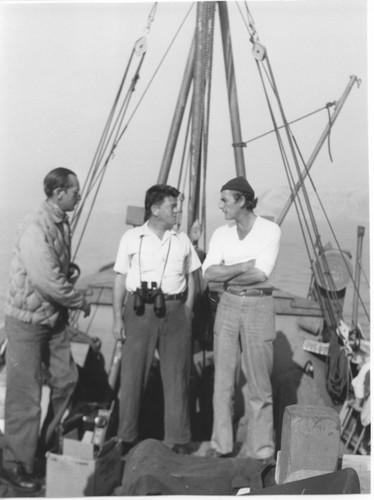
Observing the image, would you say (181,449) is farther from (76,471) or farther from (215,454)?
(76,471)

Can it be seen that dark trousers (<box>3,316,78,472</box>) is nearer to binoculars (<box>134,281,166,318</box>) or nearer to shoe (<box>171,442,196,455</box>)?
binoculars (<box>134,281,166,318</box>)

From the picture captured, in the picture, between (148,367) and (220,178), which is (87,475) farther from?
(220,178)

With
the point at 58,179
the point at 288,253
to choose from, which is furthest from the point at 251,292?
the point at 288,253

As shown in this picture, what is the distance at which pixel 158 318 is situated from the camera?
3.91 metres

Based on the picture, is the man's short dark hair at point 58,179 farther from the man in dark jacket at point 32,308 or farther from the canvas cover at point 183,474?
the canvas cover at point 183,474

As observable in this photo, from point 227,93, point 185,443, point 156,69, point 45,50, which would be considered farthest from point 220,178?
point 185,443

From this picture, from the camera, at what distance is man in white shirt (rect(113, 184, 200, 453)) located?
3.92 m

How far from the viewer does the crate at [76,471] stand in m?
3.48

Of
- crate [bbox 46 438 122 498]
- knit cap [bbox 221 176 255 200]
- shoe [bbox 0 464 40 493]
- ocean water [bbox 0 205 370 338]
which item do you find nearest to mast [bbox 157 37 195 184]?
knit cap [bbox 221 176 255 200]

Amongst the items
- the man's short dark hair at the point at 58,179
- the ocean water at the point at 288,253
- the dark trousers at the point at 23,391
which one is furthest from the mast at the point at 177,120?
the ocean water at the point at 288,253

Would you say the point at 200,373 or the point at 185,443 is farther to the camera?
the point at 200,373

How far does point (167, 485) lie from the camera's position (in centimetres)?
285

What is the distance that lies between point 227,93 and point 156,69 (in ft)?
2.11

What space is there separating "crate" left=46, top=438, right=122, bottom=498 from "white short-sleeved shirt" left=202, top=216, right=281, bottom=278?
129cm
